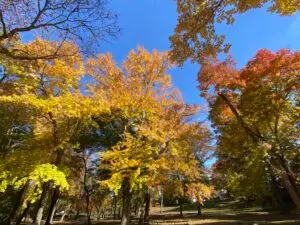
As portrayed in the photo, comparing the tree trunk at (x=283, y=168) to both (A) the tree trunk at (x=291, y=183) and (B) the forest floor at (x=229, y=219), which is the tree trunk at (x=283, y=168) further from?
(B) the forest floor at (x=229, y=219)

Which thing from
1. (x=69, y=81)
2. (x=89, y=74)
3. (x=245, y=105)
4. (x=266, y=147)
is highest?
(x=89, y=74)

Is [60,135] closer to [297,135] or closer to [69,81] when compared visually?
[69,81]

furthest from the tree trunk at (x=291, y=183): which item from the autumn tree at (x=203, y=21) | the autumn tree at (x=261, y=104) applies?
the autumn tree at (x=203, y=21)

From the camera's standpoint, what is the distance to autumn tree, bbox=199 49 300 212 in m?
12.2

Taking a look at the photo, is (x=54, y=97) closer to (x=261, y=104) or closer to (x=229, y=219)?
(x=261, y=104)

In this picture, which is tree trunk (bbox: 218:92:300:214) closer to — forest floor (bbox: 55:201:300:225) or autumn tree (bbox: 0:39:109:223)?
forest floor (bbox: 55:201:300:225)

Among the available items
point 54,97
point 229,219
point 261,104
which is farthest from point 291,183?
point 54,97

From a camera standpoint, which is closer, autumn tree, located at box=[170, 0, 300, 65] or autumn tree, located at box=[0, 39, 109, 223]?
autumn tree, located at box=[170, 0, 300, 65]

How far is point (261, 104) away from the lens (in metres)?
12.3

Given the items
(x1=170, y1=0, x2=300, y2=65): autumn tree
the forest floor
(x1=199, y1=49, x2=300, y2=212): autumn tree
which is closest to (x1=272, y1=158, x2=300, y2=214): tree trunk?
(x1=199, y1=49, x2=300, y2=212): autumn tree

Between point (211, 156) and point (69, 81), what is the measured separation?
19.2 meters

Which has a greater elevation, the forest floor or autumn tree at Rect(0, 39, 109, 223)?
autumn tree at Rect(0, 39, 109, 223)

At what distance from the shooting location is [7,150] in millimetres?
17078

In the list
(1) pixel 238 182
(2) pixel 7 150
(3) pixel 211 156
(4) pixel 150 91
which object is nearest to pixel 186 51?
(4) pixel 150 91
